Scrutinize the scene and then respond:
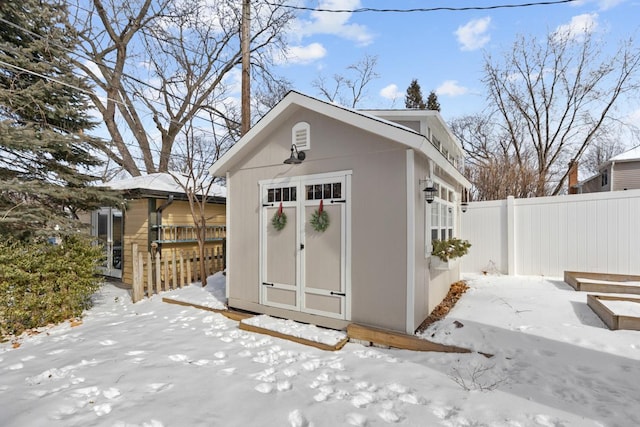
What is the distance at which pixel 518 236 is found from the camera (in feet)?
25.4

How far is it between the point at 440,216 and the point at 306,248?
2409 millimetres

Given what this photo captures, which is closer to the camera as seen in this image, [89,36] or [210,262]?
[210,262]

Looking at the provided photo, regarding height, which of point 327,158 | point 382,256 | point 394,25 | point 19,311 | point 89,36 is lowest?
point 19,311

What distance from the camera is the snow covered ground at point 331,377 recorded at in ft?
8.39

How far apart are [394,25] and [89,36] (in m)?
12.8

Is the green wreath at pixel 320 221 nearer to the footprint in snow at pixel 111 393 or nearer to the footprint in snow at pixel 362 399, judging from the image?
the footprint in snow at pixel 362 399

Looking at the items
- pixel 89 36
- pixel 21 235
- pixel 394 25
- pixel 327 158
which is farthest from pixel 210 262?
pixel 89 36

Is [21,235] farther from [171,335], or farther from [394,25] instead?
[394,25]

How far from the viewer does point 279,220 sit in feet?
16.5

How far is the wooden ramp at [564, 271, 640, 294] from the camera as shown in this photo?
5585 millimetres

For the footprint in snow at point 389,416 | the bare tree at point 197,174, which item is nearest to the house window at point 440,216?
the footprint in snow at point 389,416

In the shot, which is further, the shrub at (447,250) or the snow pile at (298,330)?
the shrub at (447,250)

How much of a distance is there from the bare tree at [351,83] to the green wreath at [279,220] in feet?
51.8

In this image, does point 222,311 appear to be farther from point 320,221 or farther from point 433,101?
point 433,101
